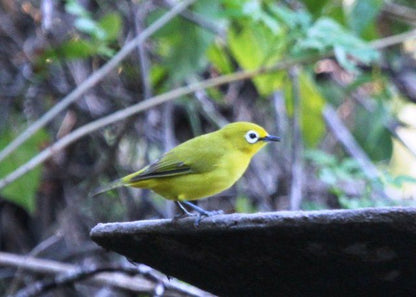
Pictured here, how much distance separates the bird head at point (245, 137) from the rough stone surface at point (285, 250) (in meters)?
1.66

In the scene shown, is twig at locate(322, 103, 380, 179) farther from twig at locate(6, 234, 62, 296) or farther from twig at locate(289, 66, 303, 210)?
twig at locate(6, 234, 62, 296)

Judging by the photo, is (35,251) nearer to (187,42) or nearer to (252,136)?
(187,42)

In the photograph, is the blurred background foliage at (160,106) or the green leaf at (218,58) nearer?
the blurred background foliage at (160,106)

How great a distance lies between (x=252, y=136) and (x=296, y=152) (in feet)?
3.01

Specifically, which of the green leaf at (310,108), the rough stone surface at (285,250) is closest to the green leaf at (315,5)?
the green leaf at (310,108)

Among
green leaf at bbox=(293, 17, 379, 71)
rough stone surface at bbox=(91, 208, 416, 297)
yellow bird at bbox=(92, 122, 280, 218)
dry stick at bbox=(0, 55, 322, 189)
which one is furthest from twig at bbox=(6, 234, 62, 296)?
rough stone surface at bbox=(91, 208, 416, 297)

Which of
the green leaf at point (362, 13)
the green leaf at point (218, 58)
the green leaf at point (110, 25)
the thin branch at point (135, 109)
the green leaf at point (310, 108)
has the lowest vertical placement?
the green leaf at point (310, 108)

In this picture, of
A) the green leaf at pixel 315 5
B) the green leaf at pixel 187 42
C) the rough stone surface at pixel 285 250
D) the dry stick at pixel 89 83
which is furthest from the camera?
the green leaf at pixel 187 42

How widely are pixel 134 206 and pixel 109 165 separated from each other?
35cm

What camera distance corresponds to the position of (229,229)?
1608 mm

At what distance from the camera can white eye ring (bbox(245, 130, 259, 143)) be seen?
372 cm

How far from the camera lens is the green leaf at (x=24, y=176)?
178 inches

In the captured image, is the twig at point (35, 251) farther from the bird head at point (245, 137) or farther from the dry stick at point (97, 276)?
the bird head at point (245, 137)

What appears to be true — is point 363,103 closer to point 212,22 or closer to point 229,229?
point 212,22
